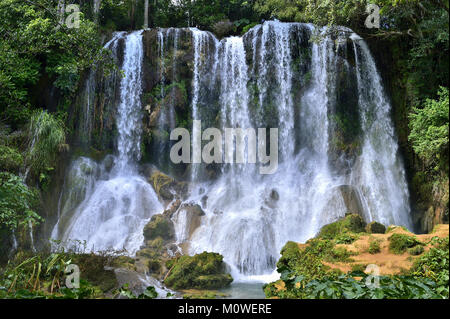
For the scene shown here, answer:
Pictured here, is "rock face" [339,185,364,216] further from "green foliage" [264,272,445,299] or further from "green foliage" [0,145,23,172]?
"green foliage" [0,145,23,172]

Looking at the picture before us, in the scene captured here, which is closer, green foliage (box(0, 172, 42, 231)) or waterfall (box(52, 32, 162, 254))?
green foliage (box(0, 172, 42, 231))

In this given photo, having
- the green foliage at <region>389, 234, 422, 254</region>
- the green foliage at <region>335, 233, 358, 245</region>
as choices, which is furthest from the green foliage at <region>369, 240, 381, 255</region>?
the green foliage at <region>335, 233, 358, 245</region>

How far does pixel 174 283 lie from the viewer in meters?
7.51

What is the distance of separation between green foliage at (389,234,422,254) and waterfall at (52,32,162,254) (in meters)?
6.57

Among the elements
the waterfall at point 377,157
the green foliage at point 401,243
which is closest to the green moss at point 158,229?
the waterfall at point 377,157

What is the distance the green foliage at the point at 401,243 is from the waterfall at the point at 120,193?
657 centimetres

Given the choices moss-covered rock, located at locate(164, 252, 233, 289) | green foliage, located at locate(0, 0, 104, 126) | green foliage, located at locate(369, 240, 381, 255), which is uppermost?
green foliage, located at locate(0, 0, 104, 126)

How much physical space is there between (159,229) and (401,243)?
6419mm

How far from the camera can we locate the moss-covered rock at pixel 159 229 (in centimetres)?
1027

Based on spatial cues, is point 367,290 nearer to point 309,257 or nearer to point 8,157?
point 309,257

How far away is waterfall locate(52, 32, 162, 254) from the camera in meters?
10.8

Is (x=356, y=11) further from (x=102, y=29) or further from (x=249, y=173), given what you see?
(x=102, y=29)

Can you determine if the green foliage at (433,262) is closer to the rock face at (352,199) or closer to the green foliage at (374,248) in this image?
the green foliage at (374,248)
